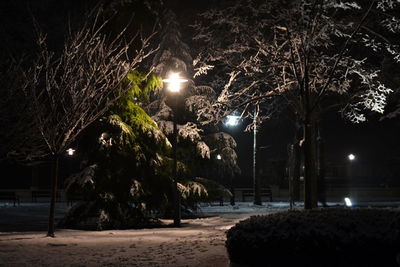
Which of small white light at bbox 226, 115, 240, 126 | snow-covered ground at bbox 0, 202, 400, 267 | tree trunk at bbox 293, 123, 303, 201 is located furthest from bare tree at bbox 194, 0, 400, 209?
tree trunk at bbox 293, 123, 303, 201

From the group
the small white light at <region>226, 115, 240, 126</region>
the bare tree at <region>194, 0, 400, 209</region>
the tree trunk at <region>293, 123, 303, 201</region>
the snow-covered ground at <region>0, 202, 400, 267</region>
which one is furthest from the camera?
the tree trunk at <region>293, 123, 303, 201</region>

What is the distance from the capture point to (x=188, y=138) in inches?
963

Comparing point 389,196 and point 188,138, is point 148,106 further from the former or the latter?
point 389,196

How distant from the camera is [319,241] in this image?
8.38m

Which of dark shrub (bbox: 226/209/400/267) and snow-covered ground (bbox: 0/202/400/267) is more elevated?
dark shrub (bbox: 226/209/400/267)

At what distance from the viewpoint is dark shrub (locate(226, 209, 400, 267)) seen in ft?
27.2

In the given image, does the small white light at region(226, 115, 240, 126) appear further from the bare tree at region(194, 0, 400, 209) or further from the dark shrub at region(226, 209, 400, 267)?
the dark shrub at region(226, 209, 400, 267)

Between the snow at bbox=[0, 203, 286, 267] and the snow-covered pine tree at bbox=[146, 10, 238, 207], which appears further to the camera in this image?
the snow-covered pine tree at bbox=[146, 10, 238, 207]

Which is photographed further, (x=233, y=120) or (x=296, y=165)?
(x=296, y=165)

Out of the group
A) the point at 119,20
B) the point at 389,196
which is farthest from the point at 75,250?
the point at 389,196

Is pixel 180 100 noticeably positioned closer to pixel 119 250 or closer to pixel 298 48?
pixel 298 48

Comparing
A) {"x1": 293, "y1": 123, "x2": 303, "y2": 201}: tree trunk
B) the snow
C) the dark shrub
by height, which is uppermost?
{"x1": 293, "y1": 123, "x2": 303, "y2": 201}: tree trunk

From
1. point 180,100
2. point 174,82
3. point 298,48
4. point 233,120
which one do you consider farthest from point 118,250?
point 180,100

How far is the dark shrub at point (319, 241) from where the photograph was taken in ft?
27.2
